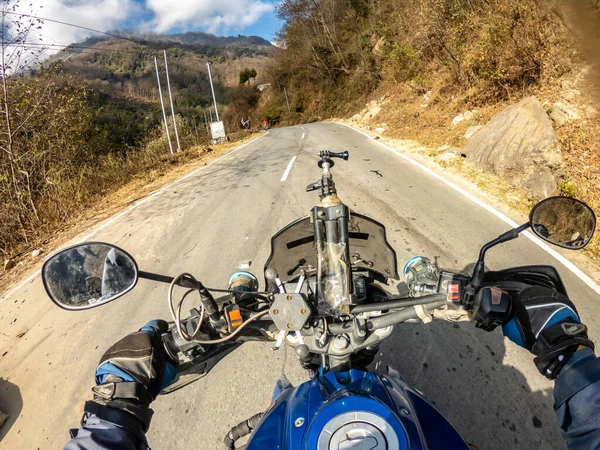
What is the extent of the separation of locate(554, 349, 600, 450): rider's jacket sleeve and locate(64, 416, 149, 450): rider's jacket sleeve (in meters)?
1.44

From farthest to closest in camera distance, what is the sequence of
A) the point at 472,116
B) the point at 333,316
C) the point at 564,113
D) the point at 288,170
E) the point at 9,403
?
1. the point at 472,116
2. the point at 288,170
3. the point at 564,113
4. the point at 9,403
5. the point at 333,316

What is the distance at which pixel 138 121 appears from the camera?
60625 millimetres

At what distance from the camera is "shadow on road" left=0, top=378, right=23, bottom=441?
2870 mm

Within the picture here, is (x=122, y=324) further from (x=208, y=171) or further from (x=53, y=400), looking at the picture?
(x=208, y=171)

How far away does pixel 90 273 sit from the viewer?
1446mm

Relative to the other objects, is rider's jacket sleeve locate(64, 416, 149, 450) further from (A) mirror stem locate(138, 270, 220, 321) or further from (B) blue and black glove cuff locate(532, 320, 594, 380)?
(B) blue and black glove cuff locate(532, 320, 594, 380)

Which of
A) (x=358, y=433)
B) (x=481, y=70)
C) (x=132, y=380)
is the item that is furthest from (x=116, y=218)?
(x=481, y=70)

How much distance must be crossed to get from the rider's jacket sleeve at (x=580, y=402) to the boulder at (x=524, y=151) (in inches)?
227

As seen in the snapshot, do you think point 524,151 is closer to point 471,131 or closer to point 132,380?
point 471,131

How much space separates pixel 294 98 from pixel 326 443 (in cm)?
4996

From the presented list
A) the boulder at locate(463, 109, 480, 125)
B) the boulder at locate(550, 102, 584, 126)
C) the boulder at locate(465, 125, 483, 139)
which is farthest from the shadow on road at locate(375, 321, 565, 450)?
the boulder at locate(463, 109, 480, 125)

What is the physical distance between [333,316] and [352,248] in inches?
24.7

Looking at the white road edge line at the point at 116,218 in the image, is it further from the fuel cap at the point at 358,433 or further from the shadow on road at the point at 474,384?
the fuel cap at the point at 358,433

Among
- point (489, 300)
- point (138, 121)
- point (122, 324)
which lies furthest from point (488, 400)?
point (138, 121)
